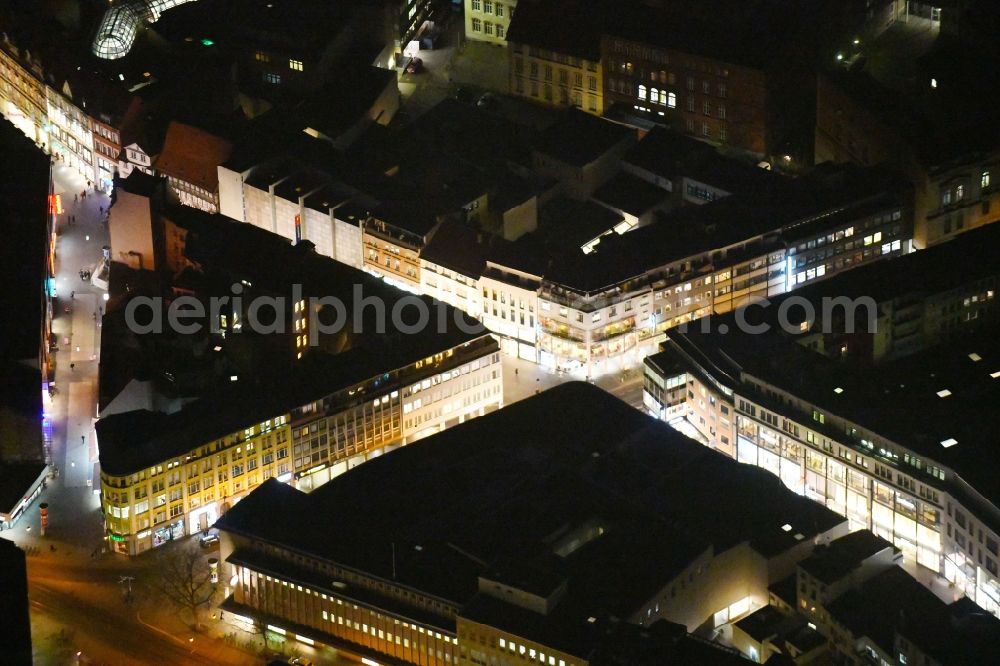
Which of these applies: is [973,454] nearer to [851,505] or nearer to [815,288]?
[851,505]

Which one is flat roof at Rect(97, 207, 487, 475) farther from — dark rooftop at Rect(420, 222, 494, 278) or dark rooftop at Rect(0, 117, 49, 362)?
dark rooftop at Rect(0, 117, 49, 362)

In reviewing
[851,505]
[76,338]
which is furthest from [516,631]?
[76,338]

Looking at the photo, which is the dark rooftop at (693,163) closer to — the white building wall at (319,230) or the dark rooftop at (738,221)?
the dark rooftop at (738,221)

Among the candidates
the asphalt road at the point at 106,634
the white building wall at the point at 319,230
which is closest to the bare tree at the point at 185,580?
the asphalt road at the point at 106,634

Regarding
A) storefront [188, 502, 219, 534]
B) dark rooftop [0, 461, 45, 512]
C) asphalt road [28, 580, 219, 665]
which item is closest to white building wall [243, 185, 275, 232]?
dark rooftop [0, 461, 45, 512]

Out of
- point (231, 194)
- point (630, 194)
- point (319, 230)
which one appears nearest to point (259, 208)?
point (231, 194)

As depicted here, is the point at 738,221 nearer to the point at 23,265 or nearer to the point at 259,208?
the point at 259,208
